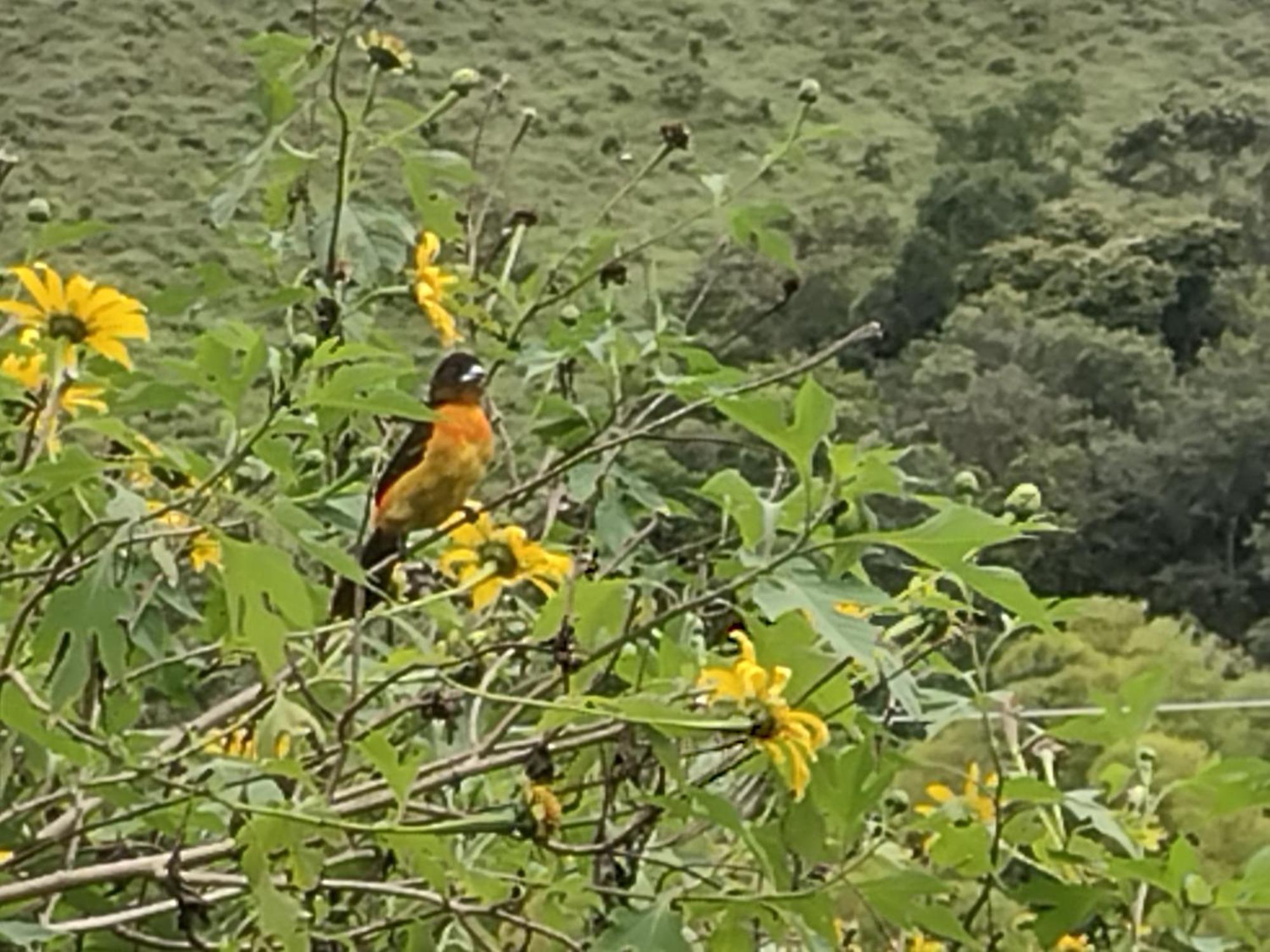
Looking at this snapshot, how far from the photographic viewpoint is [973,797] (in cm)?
96

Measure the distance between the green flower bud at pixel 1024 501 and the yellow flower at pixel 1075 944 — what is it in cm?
28

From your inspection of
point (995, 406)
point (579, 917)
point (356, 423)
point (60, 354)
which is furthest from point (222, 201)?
point (995, 406)

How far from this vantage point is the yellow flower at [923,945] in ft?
3.55

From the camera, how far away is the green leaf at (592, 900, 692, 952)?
71cm

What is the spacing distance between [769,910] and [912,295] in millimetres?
14134

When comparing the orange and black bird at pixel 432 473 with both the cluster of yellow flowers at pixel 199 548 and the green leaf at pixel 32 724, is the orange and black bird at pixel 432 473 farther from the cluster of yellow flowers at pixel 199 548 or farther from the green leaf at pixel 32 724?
the green leaf at pixel 32 724

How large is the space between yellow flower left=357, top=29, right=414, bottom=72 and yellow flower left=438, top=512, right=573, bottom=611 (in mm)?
261

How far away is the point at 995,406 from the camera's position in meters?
12.2

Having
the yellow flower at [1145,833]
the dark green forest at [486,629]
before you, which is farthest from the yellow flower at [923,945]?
the yellow flower at [1145,833]

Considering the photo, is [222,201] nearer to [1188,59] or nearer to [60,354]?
[60,354]

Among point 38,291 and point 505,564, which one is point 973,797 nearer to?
point 505,564

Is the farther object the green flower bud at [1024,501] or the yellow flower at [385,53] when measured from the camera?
the yellow flower at [385,53]

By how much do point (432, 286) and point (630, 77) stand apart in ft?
51.3

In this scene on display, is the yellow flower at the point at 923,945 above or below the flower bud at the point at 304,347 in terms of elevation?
below
